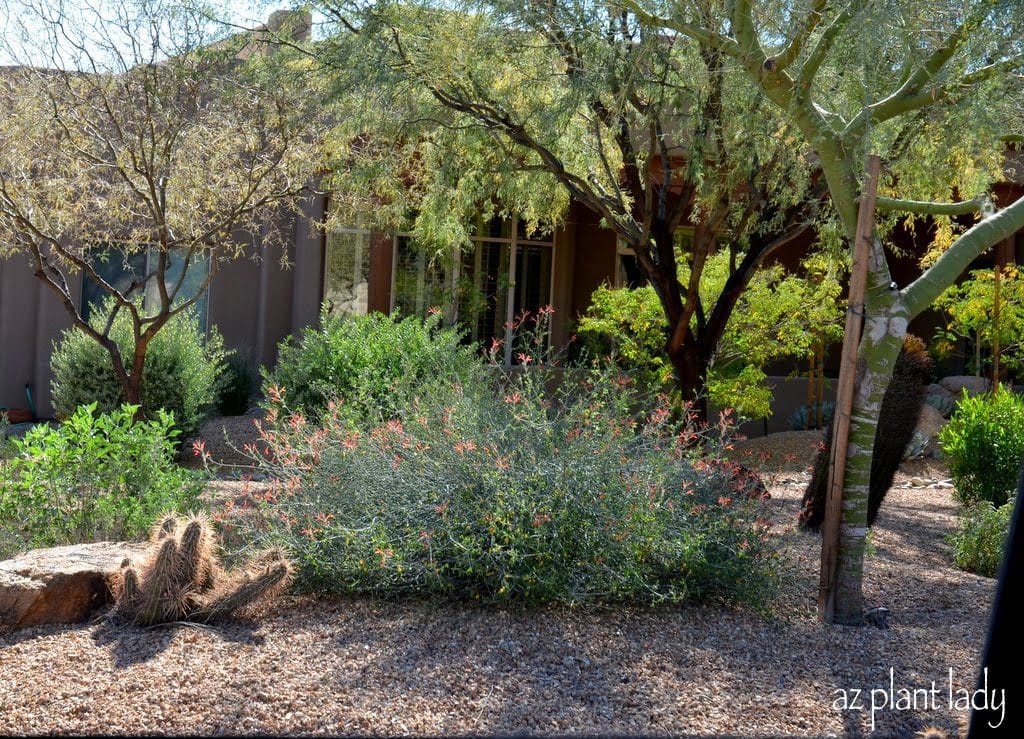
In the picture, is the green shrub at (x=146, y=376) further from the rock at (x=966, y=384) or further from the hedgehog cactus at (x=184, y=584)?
the rock at (x=966, y=384)

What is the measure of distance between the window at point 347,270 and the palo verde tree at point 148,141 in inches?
187

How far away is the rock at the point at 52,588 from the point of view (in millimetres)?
4605

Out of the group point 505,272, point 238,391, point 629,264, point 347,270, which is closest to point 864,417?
point 238,391

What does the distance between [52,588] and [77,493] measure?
60.0 inches

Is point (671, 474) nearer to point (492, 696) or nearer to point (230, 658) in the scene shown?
point (492, 696)

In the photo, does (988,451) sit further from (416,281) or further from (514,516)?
(416,281)

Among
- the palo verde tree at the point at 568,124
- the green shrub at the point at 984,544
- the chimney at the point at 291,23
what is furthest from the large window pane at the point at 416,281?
the green shrub at the point at 984,544

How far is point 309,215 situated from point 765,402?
22.1ft

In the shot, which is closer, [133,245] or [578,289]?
[133,245]

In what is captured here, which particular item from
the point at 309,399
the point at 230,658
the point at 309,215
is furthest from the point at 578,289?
the point at 230,658

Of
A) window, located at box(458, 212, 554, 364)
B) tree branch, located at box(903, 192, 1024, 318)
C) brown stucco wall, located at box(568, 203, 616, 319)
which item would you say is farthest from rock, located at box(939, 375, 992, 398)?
tree branch, located at box(903, 192, 1024, 318)

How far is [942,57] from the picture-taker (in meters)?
5.57

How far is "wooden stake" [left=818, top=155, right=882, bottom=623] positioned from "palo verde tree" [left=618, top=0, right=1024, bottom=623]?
0.06 metres

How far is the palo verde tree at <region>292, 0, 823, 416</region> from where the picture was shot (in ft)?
25.0
